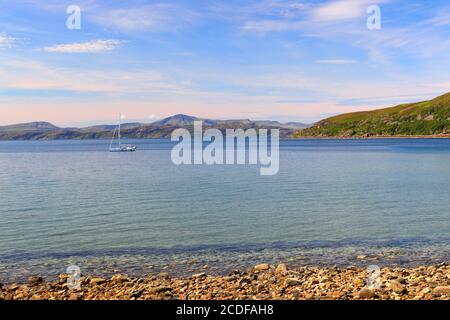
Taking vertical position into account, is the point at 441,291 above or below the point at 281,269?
above

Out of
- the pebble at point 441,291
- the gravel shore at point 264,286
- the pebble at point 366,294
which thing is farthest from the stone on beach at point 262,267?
the pebble at point 441,291

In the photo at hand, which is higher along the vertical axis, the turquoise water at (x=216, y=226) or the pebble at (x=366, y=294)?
the pebble at (x=366, y=294)

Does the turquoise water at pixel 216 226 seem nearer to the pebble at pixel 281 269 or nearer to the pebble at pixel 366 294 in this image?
the pebble at pixel 281 269

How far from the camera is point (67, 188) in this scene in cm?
6500

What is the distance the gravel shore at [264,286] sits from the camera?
65.6 ft

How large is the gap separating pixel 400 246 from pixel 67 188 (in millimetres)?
48396

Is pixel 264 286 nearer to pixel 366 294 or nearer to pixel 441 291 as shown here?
pixel 366 294

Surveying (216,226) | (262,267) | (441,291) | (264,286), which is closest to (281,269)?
(262,267)

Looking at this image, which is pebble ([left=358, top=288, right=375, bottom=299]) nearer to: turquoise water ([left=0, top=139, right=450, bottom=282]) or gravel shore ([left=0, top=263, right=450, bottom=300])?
gravel shore ([left=0, top=263, right=450, bottom=300])

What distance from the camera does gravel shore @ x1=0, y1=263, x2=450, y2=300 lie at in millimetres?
19984

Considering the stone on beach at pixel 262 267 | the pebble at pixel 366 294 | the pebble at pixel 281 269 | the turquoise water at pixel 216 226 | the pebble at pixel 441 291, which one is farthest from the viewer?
the turquoise water at pixel 216 226

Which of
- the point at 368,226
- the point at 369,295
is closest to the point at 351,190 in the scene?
the point at 368,226

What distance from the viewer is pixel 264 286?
21875 mm
